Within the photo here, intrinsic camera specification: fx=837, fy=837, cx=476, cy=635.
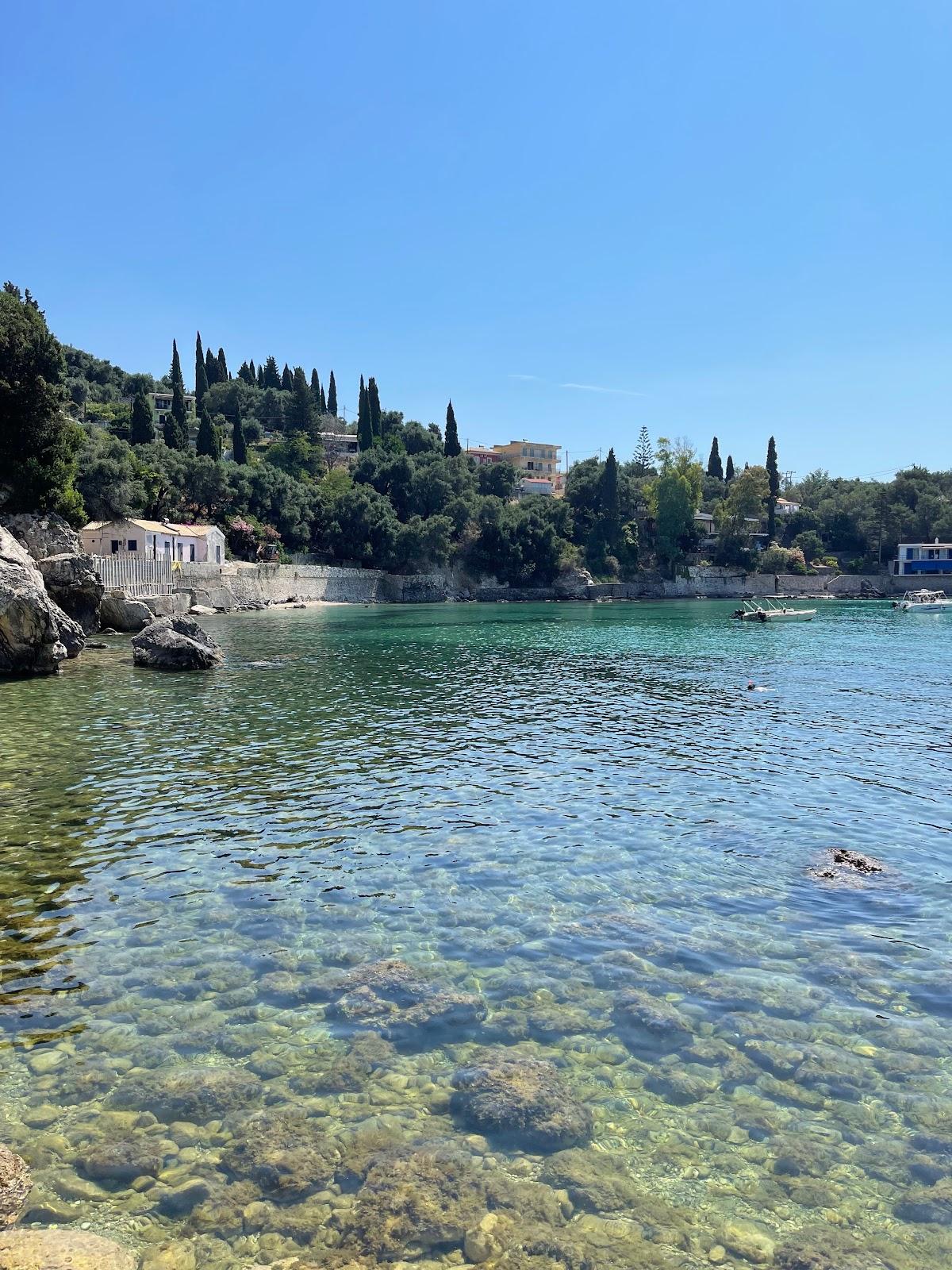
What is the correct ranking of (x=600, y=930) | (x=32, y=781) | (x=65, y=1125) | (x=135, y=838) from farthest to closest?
(x=32, y=781), (x=135, y=838), (x=600, y=930), (x=65, y=1125)

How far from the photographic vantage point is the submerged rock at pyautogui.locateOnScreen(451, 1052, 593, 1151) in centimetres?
675

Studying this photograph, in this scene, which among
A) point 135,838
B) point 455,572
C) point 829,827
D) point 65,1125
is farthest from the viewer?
point 455,572

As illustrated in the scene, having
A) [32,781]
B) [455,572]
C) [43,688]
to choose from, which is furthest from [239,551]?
[32,781]

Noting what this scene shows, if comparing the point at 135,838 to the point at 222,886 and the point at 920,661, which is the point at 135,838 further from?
the point at 920,661

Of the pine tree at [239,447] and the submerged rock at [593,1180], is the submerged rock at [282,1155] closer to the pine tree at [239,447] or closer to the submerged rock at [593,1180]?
the submerged rock at [593,1180]

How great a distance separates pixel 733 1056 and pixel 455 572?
10879cm

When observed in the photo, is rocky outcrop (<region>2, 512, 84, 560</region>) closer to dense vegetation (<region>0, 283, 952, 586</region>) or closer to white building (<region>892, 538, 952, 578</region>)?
dense vegetation (<region>0, 283, 952, 586</region>)

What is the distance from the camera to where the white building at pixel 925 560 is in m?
132

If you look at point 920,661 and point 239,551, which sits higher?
point 239,551

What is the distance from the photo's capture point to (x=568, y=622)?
73.3 metres

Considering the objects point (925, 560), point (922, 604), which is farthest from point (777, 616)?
point (925, 560)

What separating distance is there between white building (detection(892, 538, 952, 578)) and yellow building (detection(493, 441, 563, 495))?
64.5m

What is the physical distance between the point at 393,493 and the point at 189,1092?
372 ft

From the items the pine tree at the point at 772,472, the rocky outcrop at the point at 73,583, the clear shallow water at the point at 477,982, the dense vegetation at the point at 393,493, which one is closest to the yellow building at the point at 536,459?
the dense vegetation at the point at 393,493
